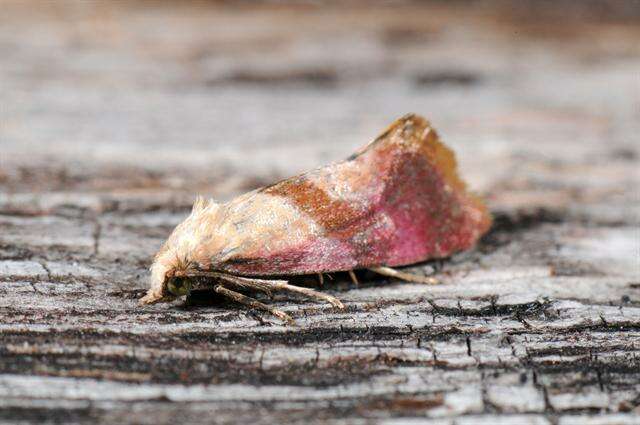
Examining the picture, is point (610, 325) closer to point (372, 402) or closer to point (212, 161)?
point (372, 402)

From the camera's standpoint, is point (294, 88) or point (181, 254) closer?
point (181, 254)

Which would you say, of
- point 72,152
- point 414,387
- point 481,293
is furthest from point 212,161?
point 414,387

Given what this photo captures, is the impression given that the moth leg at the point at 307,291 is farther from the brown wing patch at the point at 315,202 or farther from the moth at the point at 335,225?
the brown wing patch at the point at 315,202

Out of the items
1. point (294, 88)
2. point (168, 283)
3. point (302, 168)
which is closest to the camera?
point (168, 283)

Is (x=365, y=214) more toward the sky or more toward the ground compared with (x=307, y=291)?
more toward the sky

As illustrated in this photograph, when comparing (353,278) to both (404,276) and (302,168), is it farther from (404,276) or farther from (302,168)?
(302,168)

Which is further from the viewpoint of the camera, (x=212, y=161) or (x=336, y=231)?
(x=212, y=161)

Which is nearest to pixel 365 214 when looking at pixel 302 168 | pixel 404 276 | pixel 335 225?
pixel 335 225

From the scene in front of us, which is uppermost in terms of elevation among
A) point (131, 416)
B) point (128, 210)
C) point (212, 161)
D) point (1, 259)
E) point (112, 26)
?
point (112, 26)
